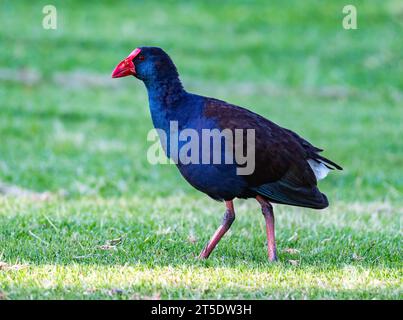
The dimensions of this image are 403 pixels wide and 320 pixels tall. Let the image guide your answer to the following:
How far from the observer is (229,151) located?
646 cm

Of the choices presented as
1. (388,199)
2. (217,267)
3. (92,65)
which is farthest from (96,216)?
(92,65)

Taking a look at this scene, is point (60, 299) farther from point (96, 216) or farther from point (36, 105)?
point (36, 105)

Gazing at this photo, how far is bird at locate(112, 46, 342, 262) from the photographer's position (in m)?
6.49

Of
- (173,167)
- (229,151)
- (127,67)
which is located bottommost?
(173,167)

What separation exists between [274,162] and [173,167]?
707cm

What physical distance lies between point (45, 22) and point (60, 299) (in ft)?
60.5

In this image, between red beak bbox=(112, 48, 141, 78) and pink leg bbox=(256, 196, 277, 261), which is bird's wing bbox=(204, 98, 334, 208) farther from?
red beak bbox=(112, 48, 141, 78)

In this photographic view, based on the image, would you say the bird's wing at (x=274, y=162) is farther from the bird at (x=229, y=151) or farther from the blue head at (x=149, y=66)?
the blue head at (x=149, y=66)

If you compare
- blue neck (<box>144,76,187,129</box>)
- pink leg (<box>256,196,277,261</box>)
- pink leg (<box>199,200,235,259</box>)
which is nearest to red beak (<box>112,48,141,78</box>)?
blue neck (<box>144,76,187,129</box>)

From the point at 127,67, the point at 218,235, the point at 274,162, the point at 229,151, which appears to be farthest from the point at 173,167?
the point at 229,151

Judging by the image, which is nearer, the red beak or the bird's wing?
the bird's wing

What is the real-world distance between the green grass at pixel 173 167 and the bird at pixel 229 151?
1.56ft

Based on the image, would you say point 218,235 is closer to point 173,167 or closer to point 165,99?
point 165,99

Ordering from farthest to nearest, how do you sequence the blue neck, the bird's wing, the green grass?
1. the blue neck
2. the bird's wing
3. the green grass
